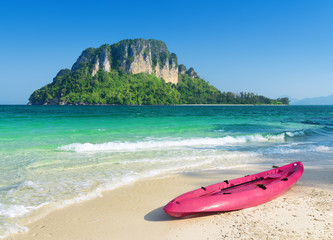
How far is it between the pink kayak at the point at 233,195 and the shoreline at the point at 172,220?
0.17 m

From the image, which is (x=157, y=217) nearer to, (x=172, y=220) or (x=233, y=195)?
(x=172, y=220)

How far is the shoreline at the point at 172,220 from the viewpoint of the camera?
3857mm

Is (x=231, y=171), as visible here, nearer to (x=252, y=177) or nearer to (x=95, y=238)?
(x=252, y=177)

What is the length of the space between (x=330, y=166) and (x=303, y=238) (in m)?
5.92

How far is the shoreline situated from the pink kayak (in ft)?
0.57

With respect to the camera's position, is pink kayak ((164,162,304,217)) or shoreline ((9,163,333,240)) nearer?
shoreline ((9,163,333,240))

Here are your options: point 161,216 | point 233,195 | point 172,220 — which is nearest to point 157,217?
point 161,216

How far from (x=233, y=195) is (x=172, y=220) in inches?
50.8

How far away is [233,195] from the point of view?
4656mm

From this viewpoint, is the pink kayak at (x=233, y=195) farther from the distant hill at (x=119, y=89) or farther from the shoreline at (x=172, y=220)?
the distant hill at (x=119, y=89)

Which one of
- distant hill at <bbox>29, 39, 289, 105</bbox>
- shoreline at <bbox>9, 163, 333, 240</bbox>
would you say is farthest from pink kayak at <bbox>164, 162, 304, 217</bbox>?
distant hill at <bbox>29, 39, 289, 105</bbox>

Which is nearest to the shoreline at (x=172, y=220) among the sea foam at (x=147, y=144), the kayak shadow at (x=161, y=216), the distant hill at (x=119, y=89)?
the kayak shadow at (x=161, y=216)

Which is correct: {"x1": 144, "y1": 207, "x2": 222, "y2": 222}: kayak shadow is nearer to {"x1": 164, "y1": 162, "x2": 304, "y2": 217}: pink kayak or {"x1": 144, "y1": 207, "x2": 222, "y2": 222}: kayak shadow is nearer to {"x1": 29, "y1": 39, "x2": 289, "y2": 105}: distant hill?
{"x1": 164, "y1": 162, "x2": 304, "y2": 217}: pink kayak

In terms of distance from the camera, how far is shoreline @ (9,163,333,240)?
12.7 ft
